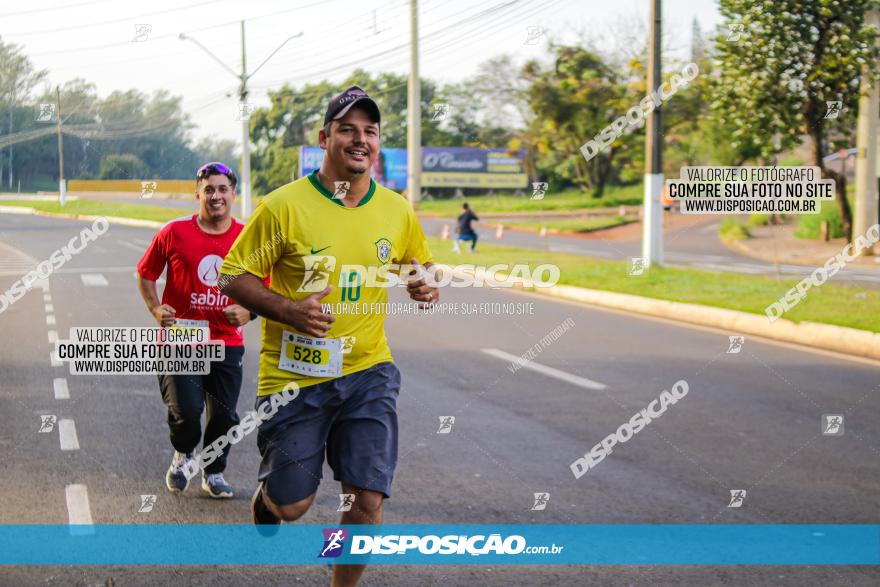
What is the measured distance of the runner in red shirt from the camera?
18.8ft

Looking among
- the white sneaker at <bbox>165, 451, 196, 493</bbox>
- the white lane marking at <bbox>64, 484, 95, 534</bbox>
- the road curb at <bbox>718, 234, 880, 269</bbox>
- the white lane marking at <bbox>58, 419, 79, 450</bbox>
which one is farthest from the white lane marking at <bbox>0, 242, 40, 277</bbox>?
the white sneaker at <bbox>165, 451, 196, 493</bbox>

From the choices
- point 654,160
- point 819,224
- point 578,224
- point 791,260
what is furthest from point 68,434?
point 578,224

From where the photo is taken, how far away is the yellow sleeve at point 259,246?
12.8ft

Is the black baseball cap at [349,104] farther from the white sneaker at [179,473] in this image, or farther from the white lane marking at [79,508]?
the white sneaker at [179,473]

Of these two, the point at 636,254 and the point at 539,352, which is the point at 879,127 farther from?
the point at 539,352

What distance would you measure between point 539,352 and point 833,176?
18089mm

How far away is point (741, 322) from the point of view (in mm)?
13281

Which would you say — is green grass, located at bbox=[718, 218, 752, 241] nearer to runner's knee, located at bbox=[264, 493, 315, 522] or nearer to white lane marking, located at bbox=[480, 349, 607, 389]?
white lane marking, located at bbox=[480, 349, 607, 389]

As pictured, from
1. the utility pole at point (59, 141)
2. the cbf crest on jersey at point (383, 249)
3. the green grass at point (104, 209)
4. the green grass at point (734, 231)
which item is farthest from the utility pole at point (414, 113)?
the cbf crest on jersey at point (383, 249)

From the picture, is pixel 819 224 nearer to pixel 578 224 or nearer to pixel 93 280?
pixel 578 224

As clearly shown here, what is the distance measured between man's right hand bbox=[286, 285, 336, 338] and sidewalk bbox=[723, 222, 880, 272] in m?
21.0

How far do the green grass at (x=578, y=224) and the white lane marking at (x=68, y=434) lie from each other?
3522 centimetres

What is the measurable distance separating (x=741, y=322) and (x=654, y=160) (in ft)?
19.2

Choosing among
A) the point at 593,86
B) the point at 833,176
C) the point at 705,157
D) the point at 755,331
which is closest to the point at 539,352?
the point at 755,331
